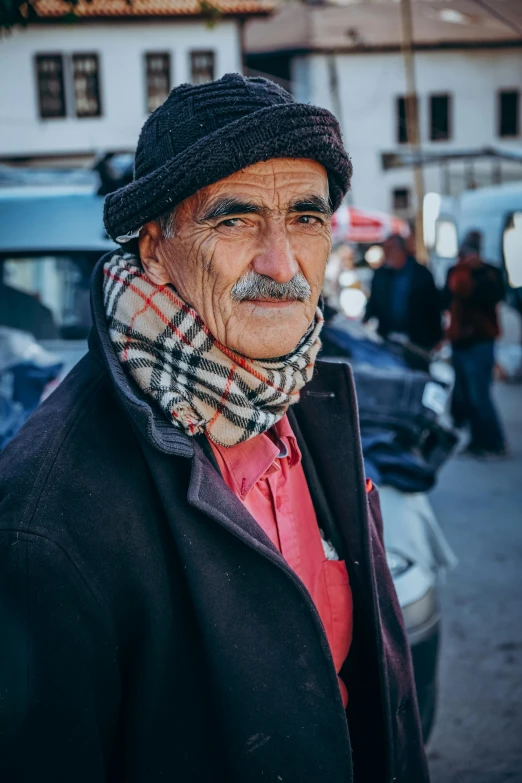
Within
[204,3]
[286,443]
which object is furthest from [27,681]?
[204,3]

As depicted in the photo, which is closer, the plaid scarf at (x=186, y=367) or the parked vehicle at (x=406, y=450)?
the plaid scarf at (x=186, y=367)

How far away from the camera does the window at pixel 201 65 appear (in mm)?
30203

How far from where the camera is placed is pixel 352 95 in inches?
1484

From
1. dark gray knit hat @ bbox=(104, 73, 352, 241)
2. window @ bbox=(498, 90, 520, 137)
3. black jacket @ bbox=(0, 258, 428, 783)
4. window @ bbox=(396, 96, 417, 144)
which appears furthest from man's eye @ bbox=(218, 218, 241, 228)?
window @ bbox=(498, 90, 520, 137)

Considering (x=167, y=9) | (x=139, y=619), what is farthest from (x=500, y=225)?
(x=167, y=9)

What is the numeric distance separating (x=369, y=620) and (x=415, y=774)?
0.40 m

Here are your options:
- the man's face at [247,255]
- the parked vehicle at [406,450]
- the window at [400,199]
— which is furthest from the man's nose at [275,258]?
the window at [400,199]

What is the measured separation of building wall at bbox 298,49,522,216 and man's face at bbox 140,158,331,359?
3733 centimetres

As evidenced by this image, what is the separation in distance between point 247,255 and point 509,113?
1613 inches

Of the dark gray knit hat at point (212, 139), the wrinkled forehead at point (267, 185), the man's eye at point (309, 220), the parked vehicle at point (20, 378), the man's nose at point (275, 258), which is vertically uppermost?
the dark gray knit hat at point (212, 139)

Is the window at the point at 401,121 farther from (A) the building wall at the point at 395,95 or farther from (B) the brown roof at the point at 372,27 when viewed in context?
(B) the brown roof at the point at 372,27

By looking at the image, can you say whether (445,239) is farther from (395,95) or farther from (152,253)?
(395,95)

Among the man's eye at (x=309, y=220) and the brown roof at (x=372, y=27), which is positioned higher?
the brown roof at (x=372, y=27)

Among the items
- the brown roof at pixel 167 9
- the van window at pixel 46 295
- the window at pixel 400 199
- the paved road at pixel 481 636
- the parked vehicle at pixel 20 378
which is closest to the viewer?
the paved road at pixel 481 636
